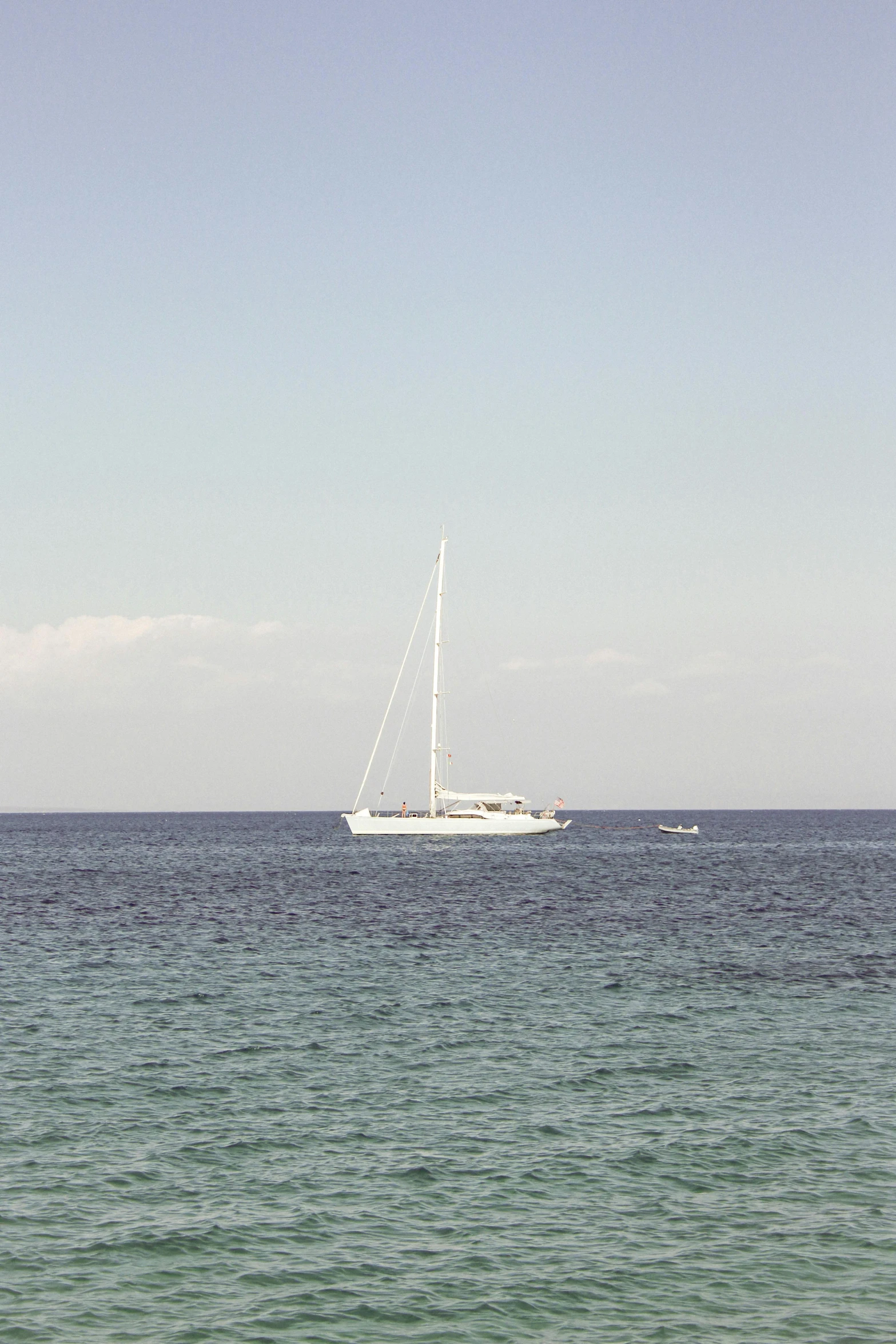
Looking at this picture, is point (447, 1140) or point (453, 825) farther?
point (453, 825)

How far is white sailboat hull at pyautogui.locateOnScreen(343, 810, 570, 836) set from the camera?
14000 centimetres

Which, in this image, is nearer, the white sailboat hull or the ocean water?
the ocean water

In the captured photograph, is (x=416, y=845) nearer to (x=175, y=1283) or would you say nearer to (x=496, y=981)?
(x=496, y=981)

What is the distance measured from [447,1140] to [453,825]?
11578 centimetres

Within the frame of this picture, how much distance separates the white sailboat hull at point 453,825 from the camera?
459 feet

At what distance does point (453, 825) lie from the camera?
5497 inches

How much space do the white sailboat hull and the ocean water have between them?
85342 mm

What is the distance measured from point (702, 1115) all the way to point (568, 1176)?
485 centimetres

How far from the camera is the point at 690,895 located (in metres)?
82.2

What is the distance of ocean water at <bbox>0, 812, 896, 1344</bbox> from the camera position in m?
17.2

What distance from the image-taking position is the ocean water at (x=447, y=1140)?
1720 centimetres

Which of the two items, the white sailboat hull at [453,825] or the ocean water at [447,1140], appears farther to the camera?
the white sailboat hull at [453,825]

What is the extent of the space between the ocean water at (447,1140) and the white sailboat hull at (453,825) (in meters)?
85.3

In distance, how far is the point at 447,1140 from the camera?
24141 millimetres
